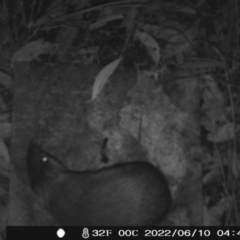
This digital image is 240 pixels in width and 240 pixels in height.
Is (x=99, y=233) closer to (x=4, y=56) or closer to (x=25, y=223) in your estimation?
(x=25, y=223)

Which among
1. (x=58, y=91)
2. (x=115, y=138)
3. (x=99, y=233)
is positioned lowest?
(x=99, y=233)

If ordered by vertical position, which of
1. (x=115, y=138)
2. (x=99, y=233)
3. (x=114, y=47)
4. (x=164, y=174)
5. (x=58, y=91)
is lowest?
(x=99, y=233)

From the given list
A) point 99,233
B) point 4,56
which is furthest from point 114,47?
point 99,233

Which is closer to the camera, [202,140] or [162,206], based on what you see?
[162,206]

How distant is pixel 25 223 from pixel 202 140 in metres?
1.59

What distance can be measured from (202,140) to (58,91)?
4.11 feet

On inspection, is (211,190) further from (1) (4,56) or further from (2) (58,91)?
(1) (4,56)

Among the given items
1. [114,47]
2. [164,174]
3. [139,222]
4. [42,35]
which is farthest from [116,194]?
[42,35]

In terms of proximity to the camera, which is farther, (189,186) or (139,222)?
(189,186)

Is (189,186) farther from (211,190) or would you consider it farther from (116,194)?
(116,194)

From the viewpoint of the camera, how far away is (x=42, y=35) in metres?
3.67

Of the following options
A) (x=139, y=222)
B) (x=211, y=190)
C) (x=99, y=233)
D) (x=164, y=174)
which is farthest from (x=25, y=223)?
(x=211, y=190)

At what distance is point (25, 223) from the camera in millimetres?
3520

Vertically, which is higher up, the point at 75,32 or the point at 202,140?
the point at 75,32
